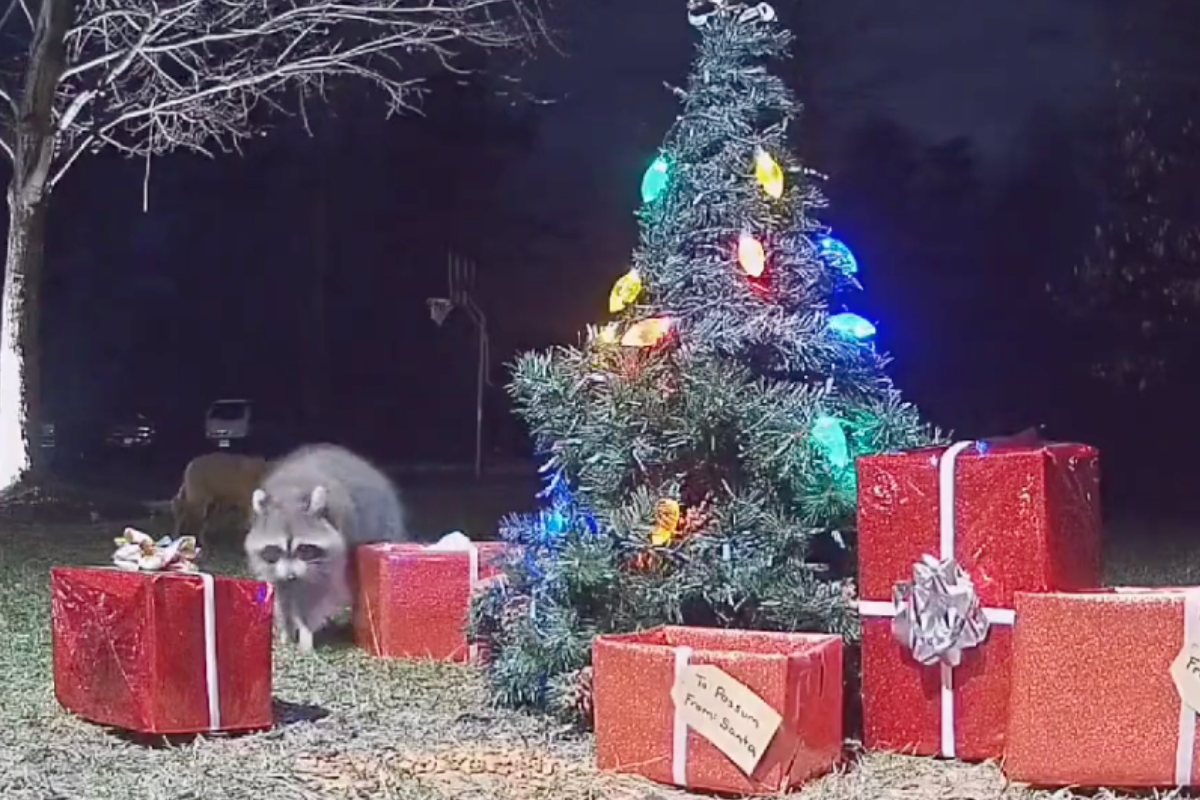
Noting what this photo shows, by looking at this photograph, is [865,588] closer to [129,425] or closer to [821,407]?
[821,407]

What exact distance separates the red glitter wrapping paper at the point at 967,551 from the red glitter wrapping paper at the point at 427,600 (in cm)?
135

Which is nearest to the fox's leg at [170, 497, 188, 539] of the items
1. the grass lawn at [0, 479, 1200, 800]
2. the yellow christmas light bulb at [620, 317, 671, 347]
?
the grass lawn at [0, 479, 1200, 800]

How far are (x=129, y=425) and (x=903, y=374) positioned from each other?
23.9 feet

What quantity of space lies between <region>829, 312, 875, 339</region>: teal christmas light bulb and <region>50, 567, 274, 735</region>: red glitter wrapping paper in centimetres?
121

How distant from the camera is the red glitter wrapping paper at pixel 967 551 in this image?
8.63 ft

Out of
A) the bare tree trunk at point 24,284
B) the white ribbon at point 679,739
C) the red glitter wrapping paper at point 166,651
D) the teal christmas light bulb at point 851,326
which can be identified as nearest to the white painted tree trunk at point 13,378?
the bare tree trunk at point 24,284

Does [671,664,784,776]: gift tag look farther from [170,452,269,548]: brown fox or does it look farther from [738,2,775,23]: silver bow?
[170,452,269,548]: brown fox

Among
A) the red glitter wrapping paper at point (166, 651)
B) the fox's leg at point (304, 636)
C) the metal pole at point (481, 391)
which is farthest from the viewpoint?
the metal pole at point (481, 391)

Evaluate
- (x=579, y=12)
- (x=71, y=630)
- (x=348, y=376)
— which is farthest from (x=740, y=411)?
(x=348, y=376)

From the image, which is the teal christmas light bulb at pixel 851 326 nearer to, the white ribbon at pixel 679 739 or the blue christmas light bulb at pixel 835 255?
the blue christmas light bulb at pixel 835 255

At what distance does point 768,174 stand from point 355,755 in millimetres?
1352

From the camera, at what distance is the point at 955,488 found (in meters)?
2.69

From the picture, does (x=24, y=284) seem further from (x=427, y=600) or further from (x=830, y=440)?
(x=830, y=440)

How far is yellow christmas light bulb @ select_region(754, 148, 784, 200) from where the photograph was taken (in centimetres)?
312
